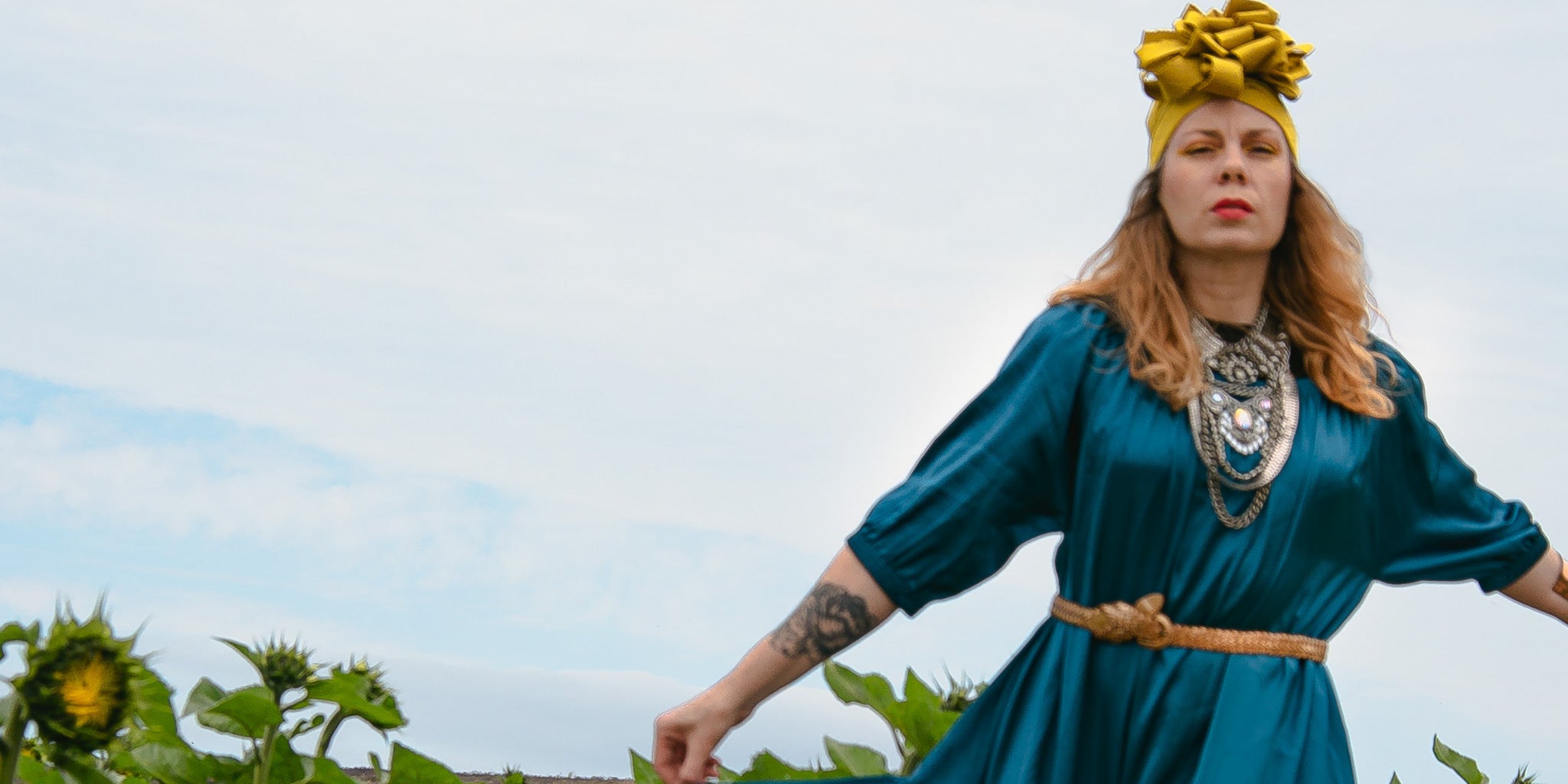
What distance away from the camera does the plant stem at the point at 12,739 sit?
2.54m

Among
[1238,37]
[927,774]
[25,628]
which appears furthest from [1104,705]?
[25,628]

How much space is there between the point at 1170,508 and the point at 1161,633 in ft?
0.68

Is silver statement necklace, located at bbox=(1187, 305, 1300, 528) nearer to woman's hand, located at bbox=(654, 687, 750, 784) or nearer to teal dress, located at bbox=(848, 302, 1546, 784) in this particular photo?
teal dress, located at bbox=(848, 302, 1546, 784)

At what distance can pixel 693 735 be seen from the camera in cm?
286

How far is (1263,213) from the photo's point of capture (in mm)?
3105

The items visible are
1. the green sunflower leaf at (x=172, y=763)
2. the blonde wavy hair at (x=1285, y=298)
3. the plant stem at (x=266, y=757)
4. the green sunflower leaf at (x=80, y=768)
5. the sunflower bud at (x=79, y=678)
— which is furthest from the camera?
the green sunflower leaf at (x=172, y=763)

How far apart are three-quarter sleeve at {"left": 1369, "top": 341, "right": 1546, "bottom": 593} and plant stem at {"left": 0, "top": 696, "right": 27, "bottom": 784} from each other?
2.28 metres

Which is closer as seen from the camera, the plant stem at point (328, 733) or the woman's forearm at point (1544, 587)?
the plant stem at point (328, 733)

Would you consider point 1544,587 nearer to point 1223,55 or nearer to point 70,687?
point 1223,55

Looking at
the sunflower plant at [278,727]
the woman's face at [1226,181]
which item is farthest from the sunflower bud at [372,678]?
the woman's face at [1226,181]

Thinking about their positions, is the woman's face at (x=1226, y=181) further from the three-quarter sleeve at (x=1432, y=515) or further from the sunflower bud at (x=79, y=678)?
the sunflower bud at (x=79, y=678)

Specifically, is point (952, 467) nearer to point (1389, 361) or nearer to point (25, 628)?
point (1389, 361)

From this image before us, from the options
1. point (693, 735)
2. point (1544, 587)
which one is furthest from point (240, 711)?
point (1544, 587)

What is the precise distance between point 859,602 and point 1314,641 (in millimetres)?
791
